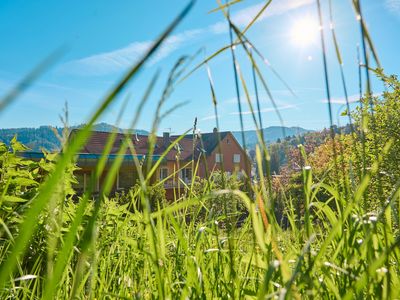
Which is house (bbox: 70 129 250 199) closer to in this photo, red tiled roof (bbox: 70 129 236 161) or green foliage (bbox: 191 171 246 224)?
red tiled roof (bbox: 70 129 236 161)

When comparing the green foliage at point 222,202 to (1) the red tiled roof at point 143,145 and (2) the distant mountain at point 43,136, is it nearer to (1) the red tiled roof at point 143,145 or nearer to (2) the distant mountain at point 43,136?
(2) the distant mountain at point 43,136

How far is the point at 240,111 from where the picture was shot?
794 millimetres

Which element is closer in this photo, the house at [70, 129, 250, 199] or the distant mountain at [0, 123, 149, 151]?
the distant mountain at [0, 123, 149, 151]

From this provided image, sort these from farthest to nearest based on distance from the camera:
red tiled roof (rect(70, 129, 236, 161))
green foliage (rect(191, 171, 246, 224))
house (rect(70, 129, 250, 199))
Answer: red tiled roof (rect(70, 129, 236, 161))
house (rect(70, 129, 250, 199))
green foliage (rect(191, 171, 246, 224))

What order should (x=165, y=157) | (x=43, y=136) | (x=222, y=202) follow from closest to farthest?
(x=222, y=202) < (x=43, y=136) < (x=165, y=157)

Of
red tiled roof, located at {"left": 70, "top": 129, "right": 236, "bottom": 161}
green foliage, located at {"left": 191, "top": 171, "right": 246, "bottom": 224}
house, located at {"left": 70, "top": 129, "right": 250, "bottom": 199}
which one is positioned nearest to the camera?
green foliage, located at {"left": 191, "top": 171, "right": 246, "bottom": 224}

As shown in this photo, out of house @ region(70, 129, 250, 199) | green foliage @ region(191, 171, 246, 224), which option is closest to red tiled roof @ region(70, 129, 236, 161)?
house @ region(70, 129, 250, 199)

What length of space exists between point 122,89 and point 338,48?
0.55 m

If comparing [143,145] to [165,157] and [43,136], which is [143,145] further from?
[43,136]

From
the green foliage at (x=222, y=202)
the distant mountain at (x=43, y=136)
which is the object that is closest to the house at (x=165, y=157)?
the distant mountain at (x=43, y=136)

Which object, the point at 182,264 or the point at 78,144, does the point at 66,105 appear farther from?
the point at 182,264

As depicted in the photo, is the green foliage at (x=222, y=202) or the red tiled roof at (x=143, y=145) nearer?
the green foliage at (x=222, y=202)

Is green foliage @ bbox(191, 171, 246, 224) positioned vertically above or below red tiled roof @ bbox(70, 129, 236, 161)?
below

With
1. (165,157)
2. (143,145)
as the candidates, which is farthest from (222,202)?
(143,145)
